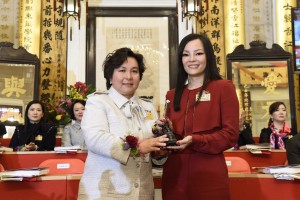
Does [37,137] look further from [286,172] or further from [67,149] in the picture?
[286,172]

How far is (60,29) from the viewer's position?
617cm

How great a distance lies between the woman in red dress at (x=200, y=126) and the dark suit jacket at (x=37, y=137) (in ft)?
9.72

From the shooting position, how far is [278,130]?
448 cm

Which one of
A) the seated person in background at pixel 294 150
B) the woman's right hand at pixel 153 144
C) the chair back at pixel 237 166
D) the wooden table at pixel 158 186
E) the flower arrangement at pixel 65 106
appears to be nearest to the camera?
the woman's right hand at pixel 153 144

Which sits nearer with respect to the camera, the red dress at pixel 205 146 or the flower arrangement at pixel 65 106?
the red dress at pixel 205 146

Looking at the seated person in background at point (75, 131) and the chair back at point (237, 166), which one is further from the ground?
the seated person in background at point (75, 131)

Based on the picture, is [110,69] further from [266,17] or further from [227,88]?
[266,17]

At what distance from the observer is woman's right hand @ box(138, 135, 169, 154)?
1.47 metres

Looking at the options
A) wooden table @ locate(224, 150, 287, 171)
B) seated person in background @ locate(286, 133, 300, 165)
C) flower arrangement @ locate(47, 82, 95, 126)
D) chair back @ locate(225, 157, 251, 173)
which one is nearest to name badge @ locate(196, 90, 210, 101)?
chair back @ locate(225, 157, 251, 173)

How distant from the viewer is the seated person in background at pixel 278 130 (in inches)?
174

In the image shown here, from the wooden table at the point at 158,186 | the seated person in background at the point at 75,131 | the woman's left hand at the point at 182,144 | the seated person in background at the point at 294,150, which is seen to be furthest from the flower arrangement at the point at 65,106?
the woman's left hand at the point at 182,144

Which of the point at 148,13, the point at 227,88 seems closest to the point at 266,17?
the point at 148,13

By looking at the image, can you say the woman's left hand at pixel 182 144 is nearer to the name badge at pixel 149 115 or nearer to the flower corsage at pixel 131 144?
the flower corsage at pixel 131 144

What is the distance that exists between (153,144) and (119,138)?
0.14 metres
